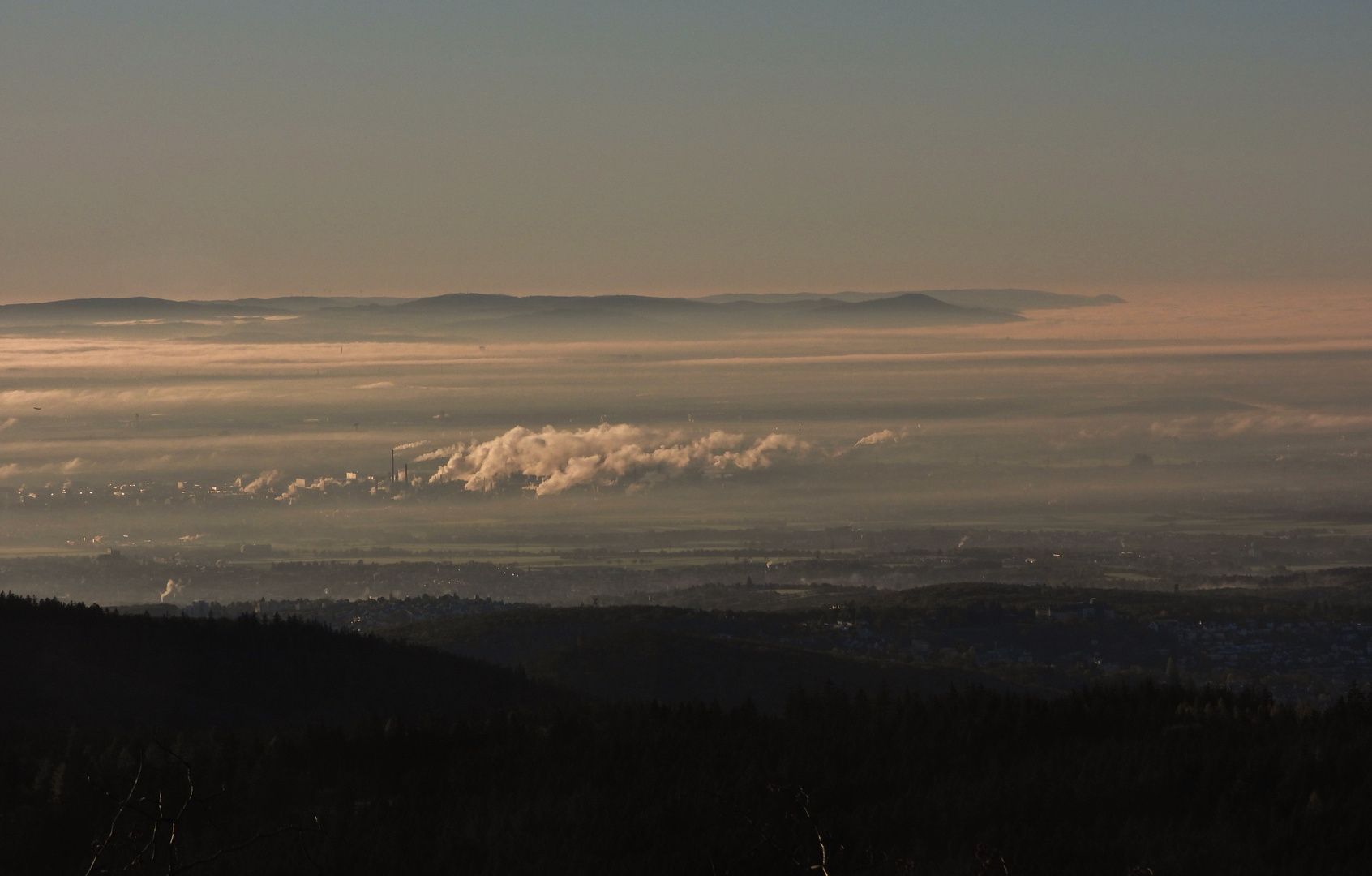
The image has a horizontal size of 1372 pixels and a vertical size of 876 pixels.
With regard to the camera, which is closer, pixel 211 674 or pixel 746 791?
pixel 746 791

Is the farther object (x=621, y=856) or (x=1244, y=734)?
(x=1244, y=734)

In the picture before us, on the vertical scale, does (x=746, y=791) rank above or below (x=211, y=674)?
above

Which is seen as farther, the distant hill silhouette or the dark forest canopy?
the distant hill silhouette

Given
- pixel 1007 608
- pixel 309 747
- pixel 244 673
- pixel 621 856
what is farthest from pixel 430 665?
pixel 1007 608

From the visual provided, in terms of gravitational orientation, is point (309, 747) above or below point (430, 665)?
above

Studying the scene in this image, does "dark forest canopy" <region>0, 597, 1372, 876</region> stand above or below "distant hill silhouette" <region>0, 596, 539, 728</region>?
above

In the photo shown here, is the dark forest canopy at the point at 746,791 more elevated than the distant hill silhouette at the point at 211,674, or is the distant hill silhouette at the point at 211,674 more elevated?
the dark forest canopy at the point at 746,791

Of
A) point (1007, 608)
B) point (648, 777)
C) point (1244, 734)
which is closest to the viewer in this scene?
point (648, 777)

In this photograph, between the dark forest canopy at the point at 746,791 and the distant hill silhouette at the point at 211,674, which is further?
the distant hill silhouette at the point at 211,674

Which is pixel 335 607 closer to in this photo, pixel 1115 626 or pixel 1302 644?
pixel 1115 626

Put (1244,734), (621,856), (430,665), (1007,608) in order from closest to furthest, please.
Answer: (621,856) < (1244,734) < (430,665) < (1007,608)

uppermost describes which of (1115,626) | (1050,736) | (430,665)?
(1050,736)
